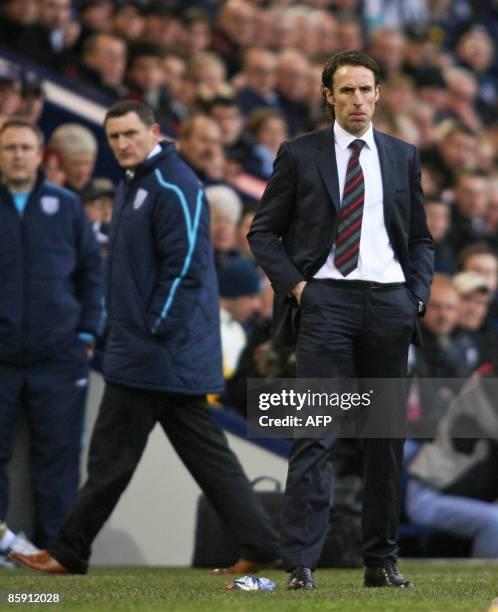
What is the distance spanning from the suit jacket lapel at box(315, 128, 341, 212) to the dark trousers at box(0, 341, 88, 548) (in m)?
2.37

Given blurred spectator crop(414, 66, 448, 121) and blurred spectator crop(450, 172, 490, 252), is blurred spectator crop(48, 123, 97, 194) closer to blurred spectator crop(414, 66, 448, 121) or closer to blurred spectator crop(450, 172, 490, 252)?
blurred spectator crop(450, 172, 490, 252)

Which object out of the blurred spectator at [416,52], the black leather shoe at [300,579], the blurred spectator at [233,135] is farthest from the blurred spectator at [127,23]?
the black leather shoe at [300,579]

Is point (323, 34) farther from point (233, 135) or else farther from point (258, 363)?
point (258, 363)

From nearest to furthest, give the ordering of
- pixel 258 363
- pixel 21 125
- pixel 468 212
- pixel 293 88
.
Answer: pixel 21 125 → pixel 258 363 → pixel 468 212 → pixel 293 88

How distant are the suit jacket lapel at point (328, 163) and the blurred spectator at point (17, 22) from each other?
6028 millimetres

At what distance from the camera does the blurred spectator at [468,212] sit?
1456cm

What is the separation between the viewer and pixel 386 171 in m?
6.41

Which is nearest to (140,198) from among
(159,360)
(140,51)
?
(159,360)

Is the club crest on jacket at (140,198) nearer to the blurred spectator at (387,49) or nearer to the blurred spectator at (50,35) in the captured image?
the blurred spectator at (50,35)

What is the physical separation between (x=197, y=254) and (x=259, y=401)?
180 cm

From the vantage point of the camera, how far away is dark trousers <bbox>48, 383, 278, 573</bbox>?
24.3 feet

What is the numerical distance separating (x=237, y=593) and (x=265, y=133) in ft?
25.7

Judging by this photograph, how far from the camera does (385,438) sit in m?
6.37

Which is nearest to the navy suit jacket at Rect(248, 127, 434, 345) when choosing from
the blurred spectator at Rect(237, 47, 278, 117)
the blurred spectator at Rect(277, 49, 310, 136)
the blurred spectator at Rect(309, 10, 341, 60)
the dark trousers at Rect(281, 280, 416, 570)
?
the dark trousers at Rect(281, 280, 416, 570)
